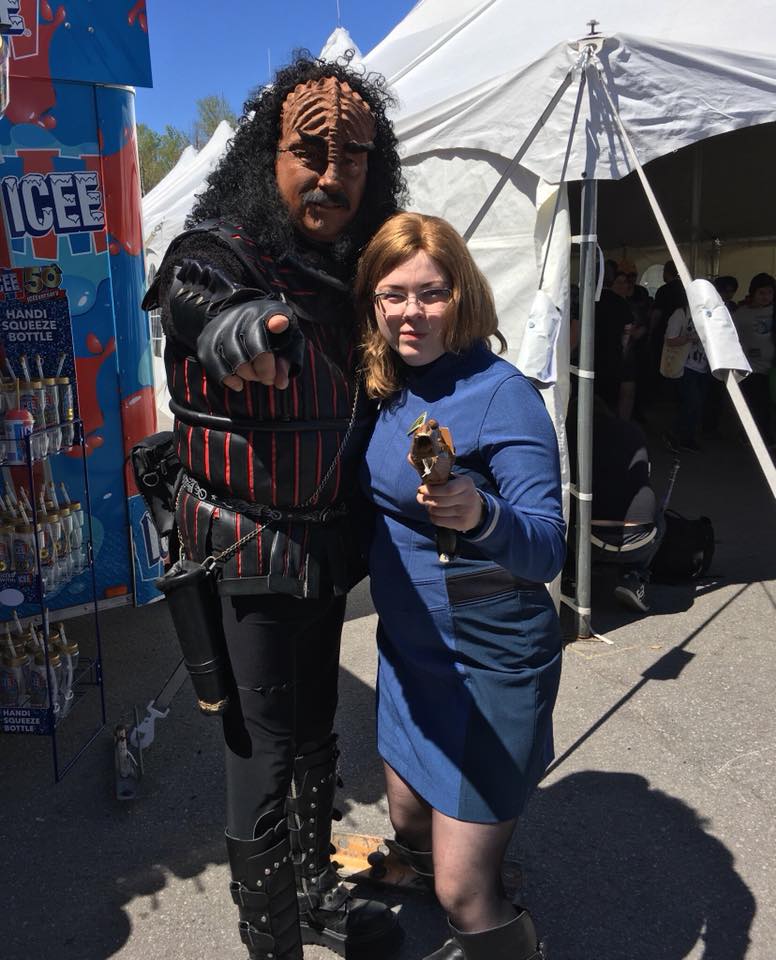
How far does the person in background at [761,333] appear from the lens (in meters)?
7.95

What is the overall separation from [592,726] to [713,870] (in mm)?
840

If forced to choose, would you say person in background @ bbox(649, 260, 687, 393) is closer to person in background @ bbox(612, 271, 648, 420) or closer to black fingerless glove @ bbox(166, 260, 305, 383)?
person in background @ bbox(612, 271, 648, 420)

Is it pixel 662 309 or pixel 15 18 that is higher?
pixel 15 18

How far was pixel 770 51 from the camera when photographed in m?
4.29

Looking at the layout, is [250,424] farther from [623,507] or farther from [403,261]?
[623,507]

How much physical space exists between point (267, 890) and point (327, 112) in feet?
5.20

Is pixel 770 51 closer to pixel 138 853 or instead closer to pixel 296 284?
pixel 296 284

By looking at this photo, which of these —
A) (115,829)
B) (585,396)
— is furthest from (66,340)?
(585,396)

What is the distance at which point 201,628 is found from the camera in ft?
5.51

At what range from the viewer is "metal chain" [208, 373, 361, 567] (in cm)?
163

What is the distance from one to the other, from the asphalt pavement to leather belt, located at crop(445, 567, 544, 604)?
111cm

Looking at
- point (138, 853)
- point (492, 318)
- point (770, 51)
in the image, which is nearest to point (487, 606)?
point (492, 318)

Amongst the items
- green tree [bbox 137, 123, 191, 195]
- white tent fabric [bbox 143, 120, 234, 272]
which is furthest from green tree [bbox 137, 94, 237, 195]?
white tent fabric [bbox 143, 120, 234, 272]

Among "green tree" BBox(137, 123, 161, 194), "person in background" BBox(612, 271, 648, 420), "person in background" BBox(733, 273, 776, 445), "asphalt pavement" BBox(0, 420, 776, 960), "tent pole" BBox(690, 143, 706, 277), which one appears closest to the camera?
"asphalt pavement" BBox(0, 420, 776, 960)
